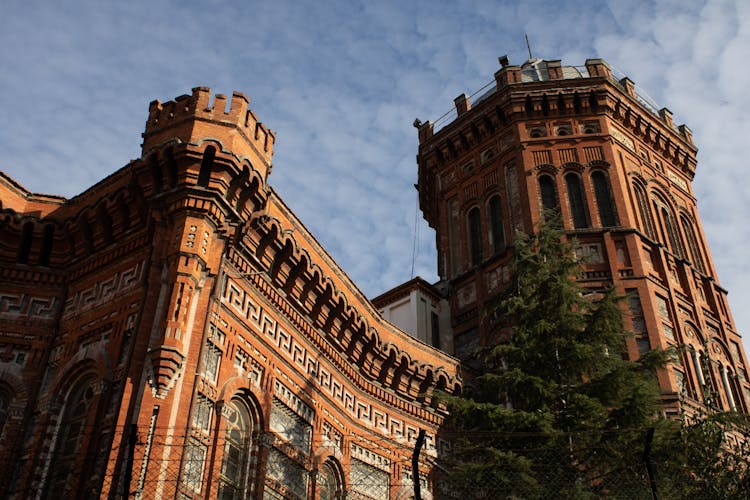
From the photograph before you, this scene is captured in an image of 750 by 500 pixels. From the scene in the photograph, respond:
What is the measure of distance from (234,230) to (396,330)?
606 centimetres

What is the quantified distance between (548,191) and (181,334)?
1533cm

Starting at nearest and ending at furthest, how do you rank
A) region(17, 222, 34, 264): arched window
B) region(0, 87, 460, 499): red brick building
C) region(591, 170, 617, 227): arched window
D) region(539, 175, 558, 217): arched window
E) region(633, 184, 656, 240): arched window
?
region(0, 87, 460, 499): red brick building → region(17, 222, 34, 264): arched window → region(591, 170, 617, 227): arched window → region(633, 184, 656, 240): arched window → region(539, 175, 558, 217): arched window

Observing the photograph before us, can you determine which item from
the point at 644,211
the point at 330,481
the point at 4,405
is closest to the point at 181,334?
the point at 4,405

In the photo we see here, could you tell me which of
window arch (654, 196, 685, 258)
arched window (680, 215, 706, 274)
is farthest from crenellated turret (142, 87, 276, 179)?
arched window (680, 215, 706, 274)

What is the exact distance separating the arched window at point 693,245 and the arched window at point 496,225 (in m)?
5.98

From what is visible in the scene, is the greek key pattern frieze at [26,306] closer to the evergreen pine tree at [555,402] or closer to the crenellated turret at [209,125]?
the crenellated turret at [209,125]

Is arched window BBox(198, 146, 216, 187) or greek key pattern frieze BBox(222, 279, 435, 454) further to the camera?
greek key pattern frieze BBox(222, 279, 435, 454)

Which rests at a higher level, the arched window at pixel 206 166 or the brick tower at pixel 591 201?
the brick tower at pixel 591 201

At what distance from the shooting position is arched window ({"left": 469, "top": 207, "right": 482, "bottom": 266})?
24.7 m

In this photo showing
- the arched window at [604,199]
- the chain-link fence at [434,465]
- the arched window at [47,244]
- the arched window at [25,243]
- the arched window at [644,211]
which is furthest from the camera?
the arched window at [644,211]

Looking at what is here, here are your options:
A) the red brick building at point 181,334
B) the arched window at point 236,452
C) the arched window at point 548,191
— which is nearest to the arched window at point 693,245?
the arched window at point 548,191

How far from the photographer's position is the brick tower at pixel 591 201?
21484mm

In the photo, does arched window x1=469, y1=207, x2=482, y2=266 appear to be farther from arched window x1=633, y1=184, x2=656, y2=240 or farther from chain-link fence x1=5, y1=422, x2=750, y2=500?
chain-link fence x1=5, y1=422, x2=750, y2=500

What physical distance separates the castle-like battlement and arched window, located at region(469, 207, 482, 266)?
38.2ft
